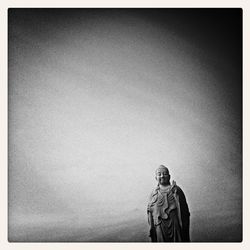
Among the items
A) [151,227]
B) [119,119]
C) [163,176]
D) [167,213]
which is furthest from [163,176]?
[119,119]

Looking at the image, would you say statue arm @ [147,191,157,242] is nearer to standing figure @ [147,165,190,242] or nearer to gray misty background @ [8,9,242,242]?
standing figure @ [147,165,190,242]

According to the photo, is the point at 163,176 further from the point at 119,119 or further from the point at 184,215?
the point at 119,119

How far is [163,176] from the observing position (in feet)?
15.9

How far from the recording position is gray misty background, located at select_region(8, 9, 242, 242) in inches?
195

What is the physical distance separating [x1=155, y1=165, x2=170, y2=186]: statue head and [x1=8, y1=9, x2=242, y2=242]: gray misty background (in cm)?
15

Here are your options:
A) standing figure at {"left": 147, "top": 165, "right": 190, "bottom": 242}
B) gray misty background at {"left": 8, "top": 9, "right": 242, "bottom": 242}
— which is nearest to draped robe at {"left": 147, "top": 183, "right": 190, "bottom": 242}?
standing figure at {"left": 147, "top": 165, "right": 190, "bottom": 242}

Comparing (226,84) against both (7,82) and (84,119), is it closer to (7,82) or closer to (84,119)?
(84,119)

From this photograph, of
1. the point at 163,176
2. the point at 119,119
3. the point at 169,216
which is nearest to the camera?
the point at 169,216

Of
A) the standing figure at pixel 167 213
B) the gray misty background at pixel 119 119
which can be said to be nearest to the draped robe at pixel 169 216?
the standing figure at pixel 167 213

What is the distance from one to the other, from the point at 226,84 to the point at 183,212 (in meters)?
1.40

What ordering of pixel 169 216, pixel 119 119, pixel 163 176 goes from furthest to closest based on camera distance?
1. pixel 119 119
2. pixel 163 176
3. pixel 169 216

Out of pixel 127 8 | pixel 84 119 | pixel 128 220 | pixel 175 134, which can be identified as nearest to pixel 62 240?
pixel 128 220

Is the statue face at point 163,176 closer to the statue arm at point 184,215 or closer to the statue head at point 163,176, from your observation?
the statue head at point 163,176

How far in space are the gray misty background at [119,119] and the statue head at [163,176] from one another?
15 cm
